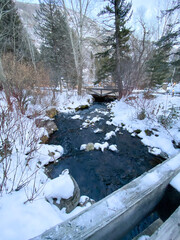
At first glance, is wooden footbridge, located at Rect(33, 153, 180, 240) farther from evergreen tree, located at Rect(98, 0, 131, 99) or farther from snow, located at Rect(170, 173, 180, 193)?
evergreen tree, located at Rect(98, 0, 131, 99)

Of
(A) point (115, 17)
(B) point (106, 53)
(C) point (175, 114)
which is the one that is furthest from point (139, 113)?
(A) point (115, 17)

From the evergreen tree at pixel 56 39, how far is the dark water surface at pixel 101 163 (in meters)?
6.71

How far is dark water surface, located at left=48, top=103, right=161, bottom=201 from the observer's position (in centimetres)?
248

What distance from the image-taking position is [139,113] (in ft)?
16.4

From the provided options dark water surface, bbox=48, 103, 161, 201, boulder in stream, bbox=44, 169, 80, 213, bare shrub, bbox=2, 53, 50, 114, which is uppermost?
bare shrub, bbox=2, 53, 50, 114

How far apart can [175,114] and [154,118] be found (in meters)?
0.77

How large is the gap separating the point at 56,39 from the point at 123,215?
1295cm

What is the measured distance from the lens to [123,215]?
675 millimetres

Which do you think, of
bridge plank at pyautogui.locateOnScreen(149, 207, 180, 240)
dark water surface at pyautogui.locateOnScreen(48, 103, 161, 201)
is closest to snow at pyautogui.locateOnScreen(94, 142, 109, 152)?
dark water surface at pyautogui.locateOnScreen(48, 103, 161, 201)

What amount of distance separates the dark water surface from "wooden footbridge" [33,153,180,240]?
173 cm

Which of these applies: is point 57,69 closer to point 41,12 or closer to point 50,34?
point 50,34

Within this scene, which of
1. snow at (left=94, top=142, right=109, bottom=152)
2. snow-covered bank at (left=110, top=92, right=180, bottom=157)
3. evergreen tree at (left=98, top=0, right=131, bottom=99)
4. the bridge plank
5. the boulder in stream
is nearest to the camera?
the bridge plank

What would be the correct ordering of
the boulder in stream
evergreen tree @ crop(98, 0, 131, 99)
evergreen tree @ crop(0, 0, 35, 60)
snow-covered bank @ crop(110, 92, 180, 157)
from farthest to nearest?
evergreen tree @ crop(0, 0, 35, 60) < evergreen tree @ crop(98, 0, 131, 99) < snow-covered bank @ crop(110, 92, 180, 157) < the boulder in stream

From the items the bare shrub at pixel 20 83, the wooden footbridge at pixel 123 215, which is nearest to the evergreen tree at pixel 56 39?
the bare shrub at pixel 20 83
